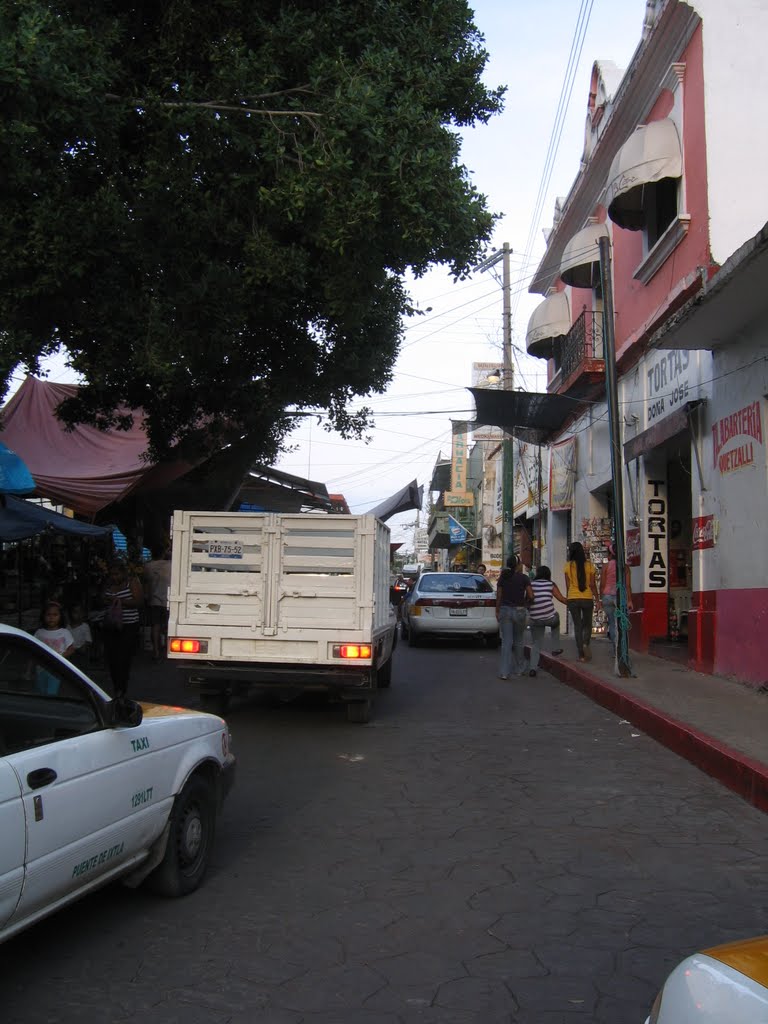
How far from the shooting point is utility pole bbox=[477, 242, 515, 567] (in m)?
24.8

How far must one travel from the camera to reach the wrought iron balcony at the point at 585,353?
17.8 meters

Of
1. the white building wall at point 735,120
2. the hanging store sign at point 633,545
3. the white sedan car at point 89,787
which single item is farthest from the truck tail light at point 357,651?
the hanging store sign at point 633,545

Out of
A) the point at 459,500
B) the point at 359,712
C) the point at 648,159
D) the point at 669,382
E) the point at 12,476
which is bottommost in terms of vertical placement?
the point at 359,712

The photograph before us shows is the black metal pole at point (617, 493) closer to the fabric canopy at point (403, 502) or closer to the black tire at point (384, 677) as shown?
the black tire at point (384, 677)

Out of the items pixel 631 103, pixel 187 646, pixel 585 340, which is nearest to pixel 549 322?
pixel 585 340

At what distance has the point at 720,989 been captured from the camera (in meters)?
2.10

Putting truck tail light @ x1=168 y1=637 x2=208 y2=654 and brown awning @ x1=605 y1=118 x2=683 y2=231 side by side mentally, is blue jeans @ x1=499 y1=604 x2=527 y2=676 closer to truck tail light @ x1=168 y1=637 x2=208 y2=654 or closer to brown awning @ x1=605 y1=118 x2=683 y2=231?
truck tail light @ x1=168 y1=637 x2=208 y2=654

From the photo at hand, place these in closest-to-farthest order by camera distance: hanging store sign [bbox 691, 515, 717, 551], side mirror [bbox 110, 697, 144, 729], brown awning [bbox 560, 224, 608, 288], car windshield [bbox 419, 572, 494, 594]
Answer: side mirror [bbox 110, 697, 144, 729]
hanging store sign [bbox 691, 515, 717, 551]
brown awning [bbox 560, 224, 608, 288]
car windshield [bbox 419, 572, 494, 594]

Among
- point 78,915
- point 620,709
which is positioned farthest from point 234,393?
point 78,915

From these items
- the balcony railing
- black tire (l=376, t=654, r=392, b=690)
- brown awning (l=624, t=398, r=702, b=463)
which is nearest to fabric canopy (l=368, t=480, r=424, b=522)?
the balcony railing

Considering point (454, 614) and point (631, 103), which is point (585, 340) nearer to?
point (631, 103)

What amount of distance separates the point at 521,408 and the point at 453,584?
396 centimetres

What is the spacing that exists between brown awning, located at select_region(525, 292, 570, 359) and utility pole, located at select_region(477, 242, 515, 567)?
3307mm

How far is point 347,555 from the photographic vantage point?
30.1 ft
